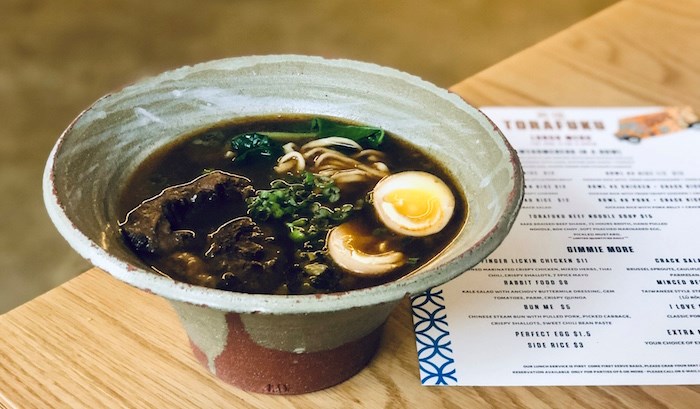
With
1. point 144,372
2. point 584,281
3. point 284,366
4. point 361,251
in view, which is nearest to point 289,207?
point 361,251

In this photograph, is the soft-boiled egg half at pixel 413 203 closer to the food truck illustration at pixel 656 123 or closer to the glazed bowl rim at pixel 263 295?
the glazed bowl rim at pixel 263 295

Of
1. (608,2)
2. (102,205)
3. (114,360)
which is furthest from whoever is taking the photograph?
(608,2)

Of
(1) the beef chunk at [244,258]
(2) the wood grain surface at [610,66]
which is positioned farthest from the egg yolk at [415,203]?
(2) the wood grain surface at [610,66]

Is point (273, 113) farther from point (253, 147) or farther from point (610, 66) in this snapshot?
point (610, 66)

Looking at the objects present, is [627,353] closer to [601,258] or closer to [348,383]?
[601,258]

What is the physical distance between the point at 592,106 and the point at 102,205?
4.81 ft

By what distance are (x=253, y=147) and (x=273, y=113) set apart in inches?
5.0

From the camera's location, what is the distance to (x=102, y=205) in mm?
1169

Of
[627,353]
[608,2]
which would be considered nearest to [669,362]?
[627,353]

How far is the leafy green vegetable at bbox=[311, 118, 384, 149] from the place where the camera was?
145 cm

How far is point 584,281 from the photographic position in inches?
57.1

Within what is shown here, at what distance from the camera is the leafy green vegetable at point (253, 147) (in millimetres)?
1409

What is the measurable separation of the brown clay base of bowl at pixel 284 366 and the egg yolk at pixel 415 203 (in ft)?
0.74

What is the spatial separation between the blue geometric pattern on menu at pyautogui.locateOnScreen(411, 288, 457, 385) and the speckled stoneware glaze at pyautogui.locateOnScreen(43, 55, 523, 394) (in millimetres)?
108
